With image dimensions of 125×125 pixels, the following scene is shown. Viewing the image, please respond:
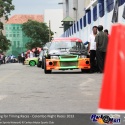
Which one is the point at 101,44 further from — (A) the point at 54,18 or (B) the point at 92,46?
(A) the point at 54,18

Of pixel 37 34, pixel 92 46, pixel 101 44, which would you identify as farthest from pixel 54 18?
pixel 101 44

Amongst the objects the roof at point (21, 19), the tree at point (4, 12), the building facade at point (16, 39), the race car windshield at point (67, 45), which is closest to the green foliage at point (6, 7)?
the tree at point (4, 12)

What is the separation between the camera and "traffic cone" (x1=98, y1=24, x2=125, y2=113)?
405 cm

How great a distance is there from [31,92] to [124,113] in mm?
6232

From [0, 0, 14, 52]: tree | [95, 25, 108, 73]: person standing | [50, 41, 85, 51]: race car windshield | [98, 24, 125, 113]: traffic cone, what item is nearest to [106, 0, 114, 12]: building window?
[50, 41, 85, 51]: race car windshield

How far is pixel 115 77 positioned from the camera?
4.12 m

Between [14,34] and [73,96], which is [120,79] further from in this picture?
[14,34]

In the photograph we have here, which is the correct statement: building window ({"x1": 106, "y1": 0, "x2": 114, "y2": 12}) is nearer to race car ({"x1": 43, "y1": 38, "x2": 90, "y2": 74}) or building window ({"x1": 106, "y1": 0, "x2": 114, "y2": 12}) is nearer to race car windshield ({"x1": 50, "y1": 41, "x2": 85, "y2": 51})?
race car windshield ({"x1": 50, "y1": 41, "x2": 85, "y2": 51})

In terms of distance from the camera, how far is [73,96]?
9.38 m

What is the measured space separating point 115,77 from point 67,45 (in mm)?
15969

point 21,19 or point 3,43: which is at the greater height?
point 21,19

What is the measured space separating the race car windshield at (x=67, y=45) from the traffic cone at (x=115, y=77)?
1538 cm

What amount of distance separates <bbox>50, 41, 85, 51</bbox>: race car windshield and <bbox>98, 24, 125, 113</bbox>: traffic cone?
15384 mm

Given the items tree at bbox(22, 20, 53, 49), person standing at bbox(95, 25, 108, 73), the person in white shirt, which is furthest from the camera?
tree at bbox(22, 20, 53, 49)
